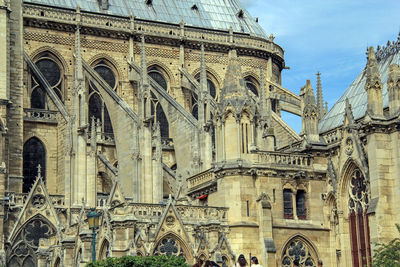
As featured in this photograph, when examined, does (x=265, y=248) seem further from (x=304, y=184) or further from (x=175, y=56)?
(x=175, y=56)

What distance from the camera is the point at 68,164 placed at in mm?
45594

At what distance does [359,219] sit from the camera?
1368 inches

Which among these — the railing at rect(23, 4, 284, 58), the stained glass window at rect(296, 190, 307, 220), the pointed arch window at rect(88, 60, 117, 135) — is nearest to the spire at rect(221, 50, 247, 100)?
the stained glass window at rect(296, 190, 307, 220)

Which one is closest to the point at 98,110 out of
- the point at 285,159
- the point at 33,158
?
the point at 33,158

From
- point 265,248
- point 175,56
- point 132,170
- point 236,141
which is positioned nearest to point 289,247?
point 265,248

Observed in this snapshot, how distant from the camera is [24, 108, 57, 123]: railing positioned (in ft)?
159

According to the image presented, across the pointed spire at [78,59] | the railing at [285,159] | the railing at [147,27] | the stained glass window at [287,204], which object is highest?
the railing at [147,27]

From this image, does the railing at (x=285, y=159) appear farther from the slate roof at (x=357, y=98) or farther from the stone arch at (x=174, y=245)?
the stone arch at (x=174, y=245)

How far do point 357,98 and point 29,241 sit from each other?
16515mm

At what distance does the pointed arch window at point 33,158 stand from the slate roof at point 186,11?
984 centimetres

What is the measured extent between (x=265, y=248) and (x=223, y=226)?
182 cm

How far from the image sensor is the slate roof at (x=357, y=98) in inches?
Answer: 1480

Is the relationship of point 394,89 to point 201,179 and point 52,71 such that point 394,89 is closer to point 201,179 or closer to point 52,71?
point 201,179

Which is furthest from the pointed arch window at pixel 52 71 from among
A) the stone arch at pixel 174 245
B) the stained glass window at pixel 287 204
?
the stone arch at pixel 174 245
